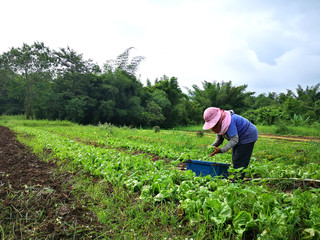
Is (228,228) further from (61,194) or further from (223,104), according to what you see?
(223,104)

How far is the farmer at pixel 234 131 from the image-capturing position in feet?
9.68

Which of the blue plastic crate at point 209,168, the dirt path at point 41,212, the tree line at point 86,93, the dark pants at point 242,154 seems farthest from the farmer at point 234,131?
the tree line at point 86,93

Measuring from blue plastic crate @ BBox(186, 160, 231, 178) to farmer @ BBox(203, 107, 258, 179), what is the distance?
0.20 m

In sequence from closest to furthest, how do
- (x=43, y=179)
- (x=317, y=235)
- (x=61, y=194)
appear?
(x=317, y=235)
(x=61, y=194)
(x=43, y=179)

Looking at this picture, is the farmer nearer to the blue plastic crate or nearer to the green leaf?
the blue plastic crate

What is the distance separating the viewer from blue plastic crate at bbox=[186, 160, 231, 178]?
2.78m

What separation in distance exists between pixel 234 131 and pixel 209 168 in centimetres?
61

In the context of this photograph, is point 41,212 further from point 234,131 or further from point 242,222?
point 234,131

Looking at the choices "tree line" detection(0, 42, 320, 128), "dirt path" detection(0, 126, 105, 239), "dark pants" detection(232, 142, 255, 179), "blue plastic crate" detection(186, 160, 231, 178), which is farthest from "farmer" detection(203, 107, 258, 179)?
"tree line" detection(0, 42, 320, 128)

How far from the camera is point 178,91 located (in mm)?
27922

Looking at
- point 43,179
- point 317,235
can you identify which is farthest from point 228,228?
point 43,179

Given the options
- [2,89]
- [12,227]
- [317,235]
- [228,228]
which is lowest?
[12,227]

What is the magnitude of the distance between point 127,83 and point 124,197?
1924 cm

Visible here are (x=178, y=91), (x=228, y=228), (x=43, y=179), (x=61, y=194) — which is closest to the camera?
(x=228, y=228)
